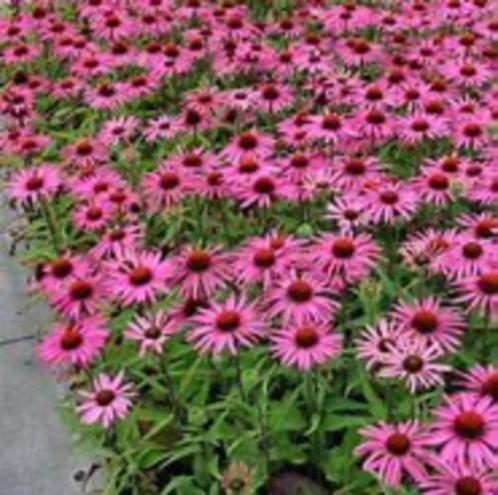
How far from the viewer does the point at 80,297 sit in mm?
2994

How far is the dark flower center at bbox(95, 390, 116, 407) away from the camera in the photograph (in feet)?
8.87

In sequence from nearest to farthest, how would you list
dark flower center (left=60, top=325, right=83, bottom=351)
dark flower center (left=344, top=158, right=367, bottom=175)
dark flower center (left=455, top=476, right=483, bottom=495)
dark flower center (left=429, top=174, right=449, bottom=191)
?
1. dark flower center (left=455, top=476, right=483, bottom=495)
2. dark flower center (left=60, top=325, right=83, bottom=351)
3. dark flower center (left=429, top=174, right=449, bottom=191)
4. dark flower center (left=344, top=158, right=367, bottom=175)

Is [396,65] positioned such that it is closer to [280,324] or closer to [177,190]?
[177,190]

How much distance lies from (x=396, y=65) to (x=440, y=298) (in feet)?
5.24

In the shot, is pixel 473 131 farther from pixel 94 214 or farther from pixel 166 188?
pixel 94 214

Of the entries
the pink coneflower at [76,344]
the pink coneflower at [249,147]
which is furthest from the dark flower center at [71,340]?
the pink coneflower at [249,147]

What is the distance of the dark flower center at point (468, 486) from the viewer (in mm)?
2178

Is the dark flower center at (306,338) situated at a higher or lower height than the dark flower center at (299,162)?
higher

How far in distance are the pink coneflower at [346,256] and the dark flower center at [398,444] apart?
26.2 inches

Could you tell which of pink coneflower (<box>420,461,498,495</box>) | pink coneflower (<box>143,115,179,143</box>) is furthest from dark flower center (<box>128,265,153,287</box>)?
pink coneflower (<box>143,115,179,143</box>)

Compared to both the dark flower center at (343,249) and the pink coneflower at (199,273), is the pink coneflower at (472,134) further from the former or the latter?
the pink coneflower at (199,273)

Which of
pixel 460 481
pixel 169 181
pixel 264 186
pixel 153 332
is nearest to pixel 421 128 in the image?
pixel 264 186

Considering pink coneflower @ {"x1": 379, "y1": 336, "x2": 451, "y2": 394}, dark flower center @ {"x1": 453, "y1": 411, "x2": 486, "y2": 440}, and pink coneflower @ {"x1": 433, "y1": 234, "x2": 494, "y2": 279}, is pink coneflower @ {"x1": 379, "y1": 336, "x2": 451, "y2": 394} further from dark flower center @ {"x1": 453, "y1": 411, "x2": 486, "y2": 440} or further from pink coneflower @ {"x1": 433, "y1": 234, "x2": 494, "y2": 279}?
pink coneflower @ {"x1": 433, "y1": 234, "x2": 494, "y2": 279}

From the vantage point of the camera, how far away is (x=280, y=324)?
2.95 m
